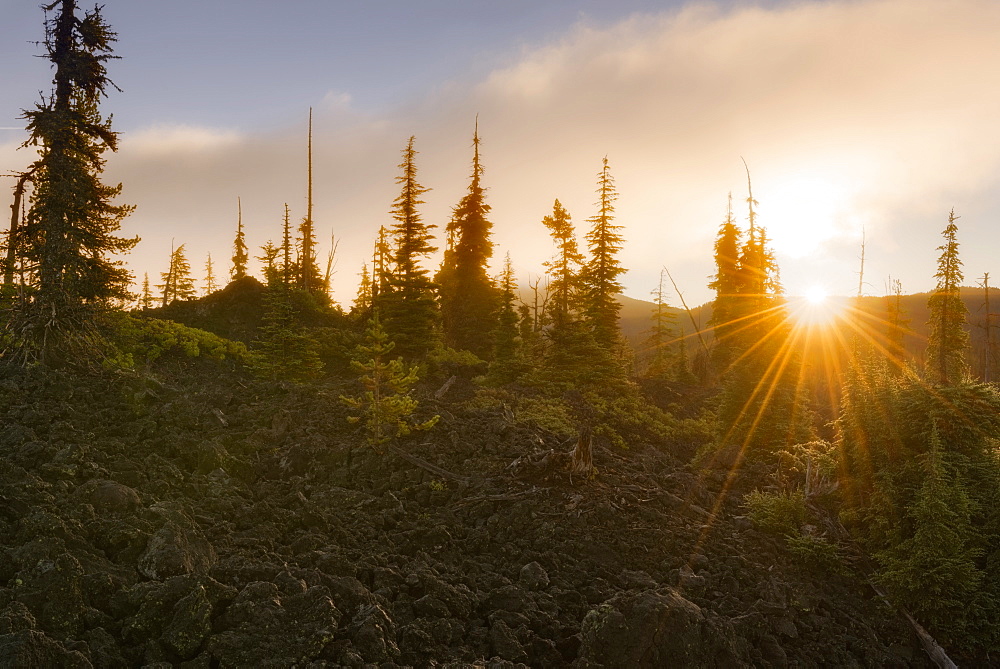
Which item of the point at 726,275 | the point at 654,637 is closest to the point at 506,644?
the point at 654,637

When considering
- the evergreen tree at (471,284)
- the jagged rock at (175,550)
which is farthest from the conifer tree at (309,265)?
the jagged rock at (175,550)

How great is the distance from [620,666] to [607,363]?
60.8 feet

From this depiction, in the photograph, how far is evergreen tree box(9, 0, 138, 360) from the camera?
46.1ft

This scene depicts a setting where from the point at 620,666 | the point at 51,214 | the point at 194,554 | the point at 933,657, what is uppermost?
the point at 51,214

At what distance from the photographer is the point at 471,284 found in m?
32.1

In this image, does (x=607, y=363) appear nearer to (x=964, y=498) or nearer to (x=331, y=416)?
(x=331, y=416)

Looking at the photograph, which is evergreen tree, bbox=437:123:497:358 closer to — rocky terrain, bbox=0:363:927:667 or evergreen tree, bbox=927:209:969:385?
rocky terrain, bbox=0:363:927:667

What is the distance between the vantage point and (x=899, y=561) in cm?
859

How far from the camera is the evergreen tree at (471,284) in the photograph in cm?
3081

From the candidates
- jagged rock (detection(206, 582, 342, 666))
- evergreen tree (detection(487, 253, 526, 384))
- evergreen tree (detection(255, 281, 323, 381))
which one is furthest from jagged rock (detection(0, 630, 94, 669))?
evergreen tree (detection(487, 253, 526, 384))

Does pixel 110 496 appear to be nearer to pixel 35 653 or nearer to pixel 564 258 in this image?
pixel 35 653

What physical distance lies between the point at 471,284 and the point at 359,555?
24.7 m

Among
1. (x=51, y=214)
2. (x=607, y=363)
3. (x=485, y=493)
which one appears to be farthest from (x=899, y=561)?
(x=51, y=214)

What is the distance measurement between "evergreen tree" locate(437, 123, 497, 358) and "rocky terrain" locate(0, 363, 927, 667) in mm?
17166
